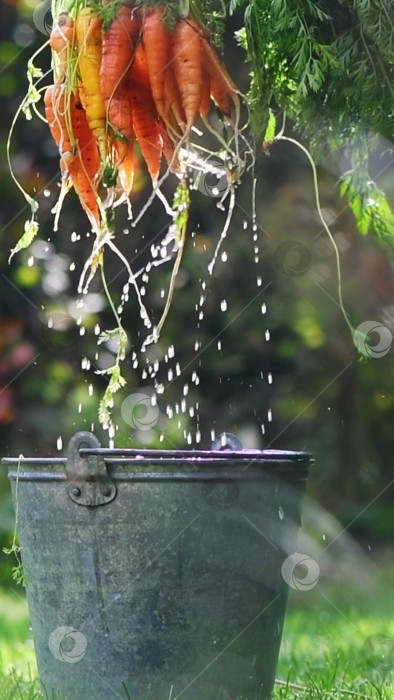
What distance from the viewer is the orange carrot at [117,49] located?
197cm

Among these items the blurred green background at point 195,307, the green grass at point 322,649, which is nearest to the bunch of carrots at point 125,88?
the green grass at point 322,649

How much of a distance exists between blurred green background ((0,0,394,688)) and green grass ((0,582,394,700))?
603 mm

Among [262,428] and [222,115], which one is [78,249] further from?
[222,115]

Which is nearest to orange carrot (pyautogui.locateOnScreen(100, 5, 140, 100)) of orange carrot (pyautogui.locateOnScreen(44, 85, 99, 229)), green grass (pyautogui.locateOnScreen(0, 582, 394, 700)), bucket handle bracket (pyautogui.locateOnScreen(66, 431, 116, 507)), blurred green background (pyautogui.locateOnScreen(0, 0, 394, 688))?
orange carrot (pyautogui.locateOnScreen(44, 85, 99, 229))

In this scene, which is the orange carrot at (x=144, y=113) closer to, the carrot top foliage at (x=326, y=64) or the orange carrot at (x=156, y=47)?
the orange carrot at (x=156, y=47)

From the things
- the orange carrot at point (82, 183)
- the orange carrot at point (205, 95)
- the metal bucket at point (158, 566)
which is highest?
the orange carrot at point (205, 95)

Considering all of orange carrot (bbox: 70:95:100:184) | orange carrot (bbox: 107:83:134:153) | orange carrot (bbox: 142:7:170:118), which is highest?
orange carrot (bbox: 142:7:170:118)

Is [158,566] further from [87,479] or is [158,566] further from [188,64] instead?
[188,64]

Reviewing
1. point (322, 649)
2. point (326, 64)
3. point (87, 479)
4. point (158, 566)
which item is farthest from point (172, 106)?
point (322, 649)

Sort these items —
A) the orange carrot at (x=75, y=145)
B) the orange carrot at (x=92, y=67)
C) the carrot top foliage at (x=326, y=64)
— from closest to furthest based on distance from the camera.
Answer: the carrot top foliage at (x=326, y=64) < the orange carrot at (x=92, y=67) < the orange carrot at (x=75, y=145)

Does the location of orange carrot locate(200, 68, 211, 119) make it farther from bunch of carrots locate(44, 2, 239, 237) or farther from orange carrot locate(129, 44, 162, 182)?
orange carrot locate(129, 44, 162, 182)

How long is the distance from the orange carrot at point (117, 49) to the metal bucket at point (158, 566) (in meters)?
0.67

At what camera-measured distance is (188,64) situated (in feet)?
6.53

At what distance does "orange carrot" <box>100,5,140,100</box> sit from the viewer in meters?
1.97
